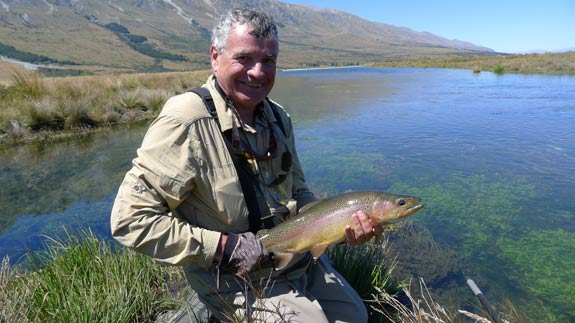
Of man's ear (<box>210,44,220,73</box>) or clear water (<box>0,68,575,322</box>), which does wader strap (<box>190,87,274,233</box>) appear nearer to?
man's ear (<box>210,44,220,73</box>)

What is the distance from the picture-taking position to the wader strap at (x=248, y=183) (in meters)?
2.85

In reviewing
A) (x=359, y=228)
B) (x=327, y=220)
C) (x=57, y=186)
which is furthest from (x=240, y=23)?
(x=57, y=186)

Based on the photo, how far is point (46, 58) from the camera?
129875 millimetres

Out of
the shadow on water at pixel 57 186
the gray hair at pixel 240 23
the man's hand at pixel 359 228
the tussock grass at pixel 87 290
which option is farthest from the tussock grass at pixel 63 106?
the man's hand at pixel 359 228

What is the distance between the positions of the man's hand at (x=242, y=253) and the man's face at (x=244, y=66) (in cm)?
104

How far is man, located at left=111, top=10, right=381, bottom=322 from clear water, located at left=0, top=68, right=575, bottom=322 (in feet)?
9.67

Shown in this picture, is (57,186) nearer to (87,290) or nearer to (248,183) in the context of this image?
(87,290)

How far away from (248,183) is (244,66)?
0.90m

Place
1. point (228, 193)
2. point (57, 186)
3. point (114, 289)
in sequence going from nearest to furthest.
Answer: point (228, 193) → point (114, 289) → point (57, 186)

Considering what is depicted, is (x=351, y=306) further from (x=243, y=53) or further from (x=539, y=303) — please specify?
(x=539, y=303)

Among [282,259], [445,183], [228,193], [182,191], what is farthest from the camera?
[445,183]

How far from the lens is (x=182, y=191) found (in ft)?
8.51

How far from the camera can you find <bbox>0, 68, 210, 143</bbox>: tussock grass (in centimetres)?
1250

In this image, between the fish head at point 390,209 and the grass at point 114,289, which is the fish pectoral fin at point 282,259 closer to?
the grass at point 114,289
